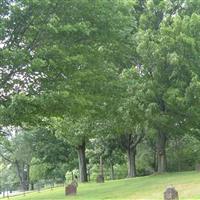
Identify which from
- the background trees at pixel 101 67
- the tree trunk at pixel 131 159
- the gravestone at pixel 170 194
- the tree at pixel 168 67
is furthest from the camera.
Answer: the tree trunk at pixel 131 159

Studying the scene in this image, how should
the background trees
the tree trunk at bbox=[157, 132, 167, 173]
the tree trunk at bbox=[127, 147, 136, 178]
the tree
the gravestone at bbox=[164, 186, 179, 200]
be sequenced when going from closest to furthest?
the gravestone at bbox=[164, 186, 179, 200], the background trees, the tree, the tree trunk at bbox=[157, 132, 167, 173], the tree trunk at bbox=[127, 147, 136, 178]

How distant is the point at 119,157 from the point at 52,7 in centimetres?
3811

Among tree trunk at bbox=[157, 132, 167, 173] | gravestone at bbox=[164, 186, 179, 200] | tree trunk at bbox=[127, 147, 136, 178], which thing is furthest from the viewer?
tree trunk at bbox=[127, 147, 136, 178]

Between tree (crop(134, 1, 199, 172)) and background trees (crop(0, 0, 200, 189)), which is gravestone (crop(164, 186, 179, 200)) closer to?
background trees (crop(0, 0, 200, 189))

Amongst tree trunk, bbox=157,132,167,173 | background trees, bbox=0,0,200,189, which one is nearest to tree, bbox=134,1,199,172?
background trees, bbox=0,0,200,189

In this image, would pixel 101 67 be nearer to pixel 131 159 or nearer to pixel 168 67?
pixel 168 67

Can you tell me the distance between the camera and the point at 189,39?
112ft

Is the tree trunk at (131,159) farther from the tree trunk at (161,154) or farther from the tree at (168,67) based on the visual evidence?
the tree at (168,67)

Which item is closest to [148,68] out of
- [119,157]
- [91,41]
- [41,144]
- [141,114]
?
[141,114]

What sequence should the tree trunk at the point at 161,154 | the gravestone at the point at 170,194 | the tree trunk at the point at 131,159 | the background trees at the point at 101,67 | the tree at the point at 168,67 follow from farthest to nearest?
the tree trunk at the point at 131,159 → the tree trunk at the point at 161,154 → the tree at the point at 168,67 → the background trees at the point at 101,67 → the gravestone at the point at 170,194

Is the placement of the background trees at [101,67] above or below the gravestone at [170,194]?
above

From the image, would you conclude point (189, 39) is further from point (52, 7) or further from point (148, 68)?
point (52, 7)

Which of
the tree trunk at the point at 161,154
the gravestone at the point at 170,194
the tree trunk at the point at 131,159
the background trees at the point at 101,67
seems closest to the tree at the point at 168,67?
the background trees at the point at 101,67

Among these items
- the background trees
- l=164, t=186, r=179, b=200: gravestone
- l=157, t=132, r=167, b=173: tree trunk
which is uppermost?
the background trees
